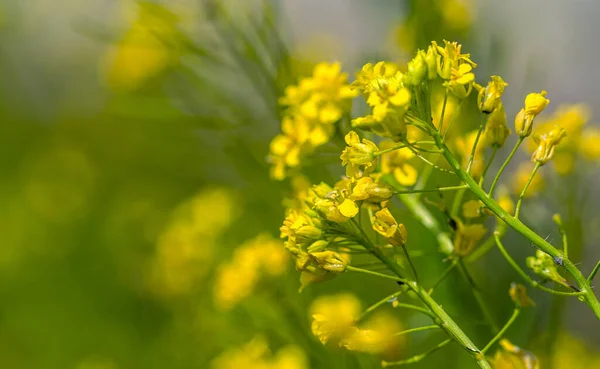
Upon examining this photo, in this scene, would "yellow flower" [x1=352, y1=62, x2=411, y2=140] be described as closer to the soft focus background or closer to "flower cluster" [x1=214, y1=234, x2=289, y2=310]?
the soft focus background

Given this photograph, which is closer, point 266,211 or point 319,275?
point 319,275

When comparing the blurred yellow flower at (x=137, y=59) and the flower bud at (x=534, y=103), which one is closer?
the flower bud at (x=534, y=103)

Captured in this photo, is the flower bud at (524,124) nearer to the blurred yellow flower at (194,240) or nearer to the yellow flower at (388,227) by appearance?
the yellow flower at (388,227)

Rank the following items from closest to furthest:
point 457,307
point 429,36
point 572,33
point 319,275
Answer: point 319,275 → point 457,307 → point 429,36 → point 572,33

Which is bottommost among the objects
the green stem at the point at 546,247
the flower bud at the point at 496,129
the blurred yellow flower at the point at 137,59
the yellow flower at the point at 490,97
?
the green stem at the point at 546,247

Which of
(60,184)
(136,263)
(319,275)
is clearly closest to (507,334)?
(319,275)

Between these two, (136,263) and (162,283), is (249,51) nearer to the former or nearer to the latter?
(162,283)

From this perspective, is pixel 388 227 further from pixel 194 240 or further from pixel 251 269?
pixel 194 240

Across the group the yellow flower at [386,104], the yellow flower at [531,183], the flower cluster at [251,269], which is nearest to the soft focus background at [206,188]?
the flower cluster at [251,269]
